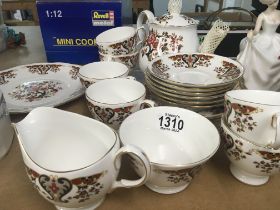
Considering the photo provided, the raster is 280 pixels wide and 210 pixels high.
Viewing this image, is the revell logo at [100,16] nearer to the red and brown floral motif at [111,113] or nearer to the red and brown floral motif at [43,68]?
the red and brown floral motif at [43,68]

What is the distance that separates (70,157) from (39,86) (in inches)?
10.3

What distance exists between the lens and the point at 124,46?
0.60 metres

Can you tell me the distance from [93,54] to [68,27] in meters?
0.09

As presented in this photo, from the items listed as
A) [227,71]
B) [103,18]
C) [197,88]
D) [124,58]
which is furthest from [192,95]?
[103,18]

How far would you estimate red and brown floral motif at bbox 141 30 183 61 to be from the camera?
0.53 meters

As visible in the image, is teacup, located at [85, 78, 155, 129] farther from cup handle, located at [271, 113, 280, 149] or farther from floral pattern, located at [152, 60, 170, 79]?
cup handle, located at [271, 113, 280, 149]

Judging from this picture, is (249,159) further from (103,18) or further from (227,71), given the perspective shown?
(103,18)

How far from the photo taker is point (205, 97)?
1.44 ft

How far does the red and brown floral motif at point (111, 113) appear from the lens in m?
0.43

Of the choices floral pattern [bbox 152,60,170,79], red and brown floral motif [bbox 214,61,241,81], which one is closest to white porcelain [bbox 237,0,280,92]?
red and brown floral motif [bbox 214,61,241,81]

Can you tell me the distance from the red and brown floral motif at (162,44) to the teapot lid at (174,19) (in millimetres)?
19

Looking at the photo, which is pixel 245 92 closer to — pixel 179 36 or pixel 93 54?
pixel 179 36

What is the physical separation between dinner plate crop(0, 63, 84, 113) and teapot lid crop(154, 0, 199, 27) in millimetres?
204

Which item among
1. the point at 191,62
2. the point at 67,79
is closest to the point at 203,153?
the point at 191,62
